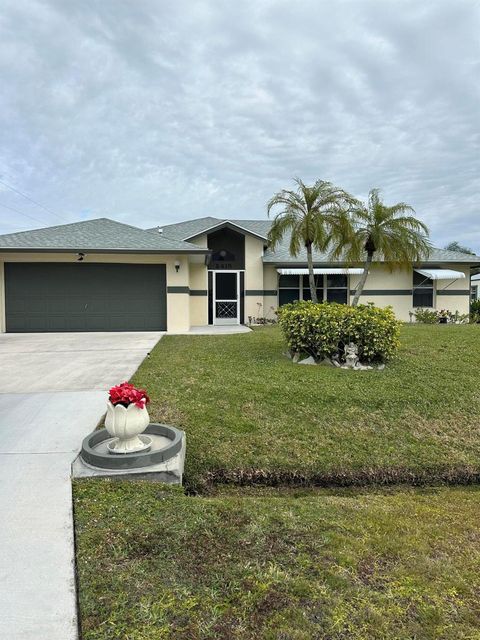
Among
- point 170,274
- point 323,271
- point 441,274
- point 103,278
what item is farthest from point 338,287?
point 103,278

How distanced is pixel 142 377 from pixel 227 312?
35.0ft

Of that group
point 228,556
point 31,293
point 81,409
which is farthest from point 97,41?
point 228,556

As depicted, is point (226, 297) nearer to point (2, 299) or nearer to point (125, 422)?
point (2, 299)

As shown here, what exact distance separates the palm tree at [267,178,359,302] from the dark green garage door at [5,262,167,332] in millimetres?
4697

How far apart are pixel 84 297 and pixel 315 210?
26.6ft

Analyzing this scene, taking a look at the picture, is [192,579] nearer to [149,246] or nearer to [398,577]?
[398,577]

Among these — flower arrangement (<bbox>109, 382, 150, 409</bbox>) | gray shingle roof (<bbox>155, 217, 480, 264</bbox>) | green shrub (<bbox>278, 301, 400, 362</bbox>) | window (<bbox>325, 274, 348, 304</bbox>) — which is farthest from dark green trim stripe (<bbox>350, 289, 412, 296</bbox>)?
flower arrangement (<bbox>109, 382, 150, 409</bbox>)

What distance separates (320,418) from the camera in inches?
204

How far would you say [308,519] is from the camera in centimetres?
308

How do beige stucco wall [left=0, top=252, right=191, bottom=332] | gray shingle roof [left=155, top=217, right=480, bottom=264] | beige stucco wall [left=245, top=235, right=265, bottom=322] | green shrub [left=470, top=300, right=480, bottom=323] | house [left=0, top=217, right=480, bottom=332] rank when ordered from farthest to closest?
green shrub [left=470, top=300, right=480, bottom=323] < gray shingle roof [left=155, top=217, right=480, bottom=264] < beige stucco wall [left=245, top=235, right=265, bottom=322] < beige stucco wall [left=0, top=252, right=191, bottom=332] < house [left=0, top=217, right=480, bottom=332]

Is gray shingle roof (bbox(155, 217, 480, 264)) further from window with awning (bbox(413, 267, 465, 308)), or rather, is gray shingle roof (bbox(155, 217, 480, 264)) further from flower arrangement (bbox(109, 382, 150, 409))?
flower arrangement (bbox(109, 382, 150, 409))

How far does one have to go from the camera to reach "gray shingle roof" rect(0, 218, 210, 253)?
1330 cm

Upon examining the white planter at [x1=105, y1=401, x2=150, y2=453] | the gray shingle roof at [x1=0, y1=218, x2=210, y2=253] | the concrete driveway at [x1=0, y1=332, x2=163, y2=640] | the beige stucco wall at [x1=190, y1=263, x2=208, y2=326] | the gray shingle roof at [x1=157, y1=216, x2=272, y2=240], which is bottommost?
the concrete driveway at [x1=0, y1=332, x2=163, y2=640]

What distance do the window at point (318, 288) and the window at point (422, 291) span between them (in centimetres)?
321
